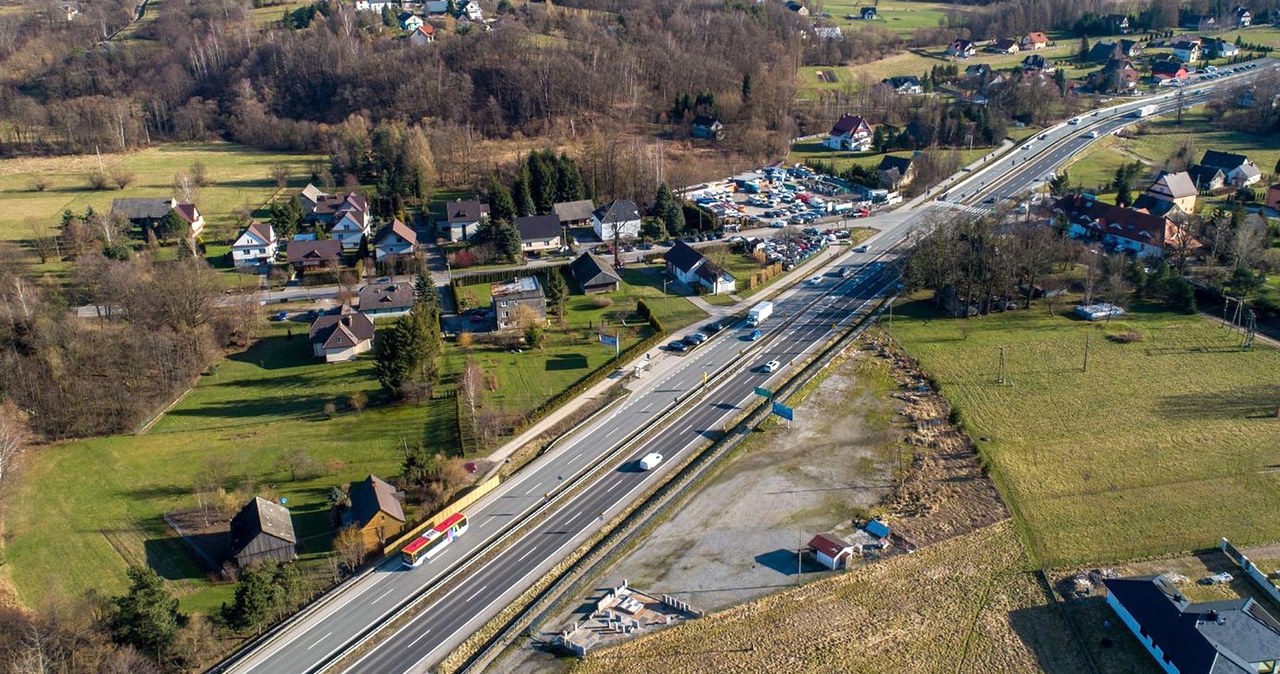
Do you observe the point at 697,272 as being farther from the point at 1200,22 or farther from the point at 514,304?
the point at 1200,22

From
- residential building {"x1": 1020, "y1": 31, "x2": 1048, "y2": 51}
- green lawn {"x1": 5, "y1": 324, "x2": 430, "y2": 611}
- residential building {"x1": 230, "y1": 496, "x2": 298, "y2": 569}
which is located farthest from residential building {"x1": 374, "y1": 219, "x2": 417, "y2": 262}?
residential building {"x1": 1020, "y1": 31, "x2": 1048, "y2": 51}

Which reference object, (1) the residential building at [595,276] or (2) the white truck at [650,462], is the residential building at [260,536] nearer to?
(2) the white truck at [650,462]

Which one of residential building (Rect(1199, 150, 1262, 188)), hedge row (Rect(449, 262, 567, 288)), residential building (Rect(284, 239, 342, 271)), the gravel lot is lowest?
the gravel lot

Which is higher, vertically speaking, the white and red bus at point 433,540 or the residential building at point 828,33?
the residential building at point 828,33

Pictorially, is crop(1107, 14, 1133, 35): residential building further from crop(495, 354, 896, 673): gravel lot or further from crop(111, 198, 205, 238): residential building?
crop(111, 198, 205, 238): residential building

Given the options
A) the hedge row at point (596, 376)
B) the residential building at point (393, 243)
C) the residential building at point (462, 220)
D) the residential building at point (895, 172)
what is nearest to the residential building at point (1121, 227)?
the residential building at point (895, 172)

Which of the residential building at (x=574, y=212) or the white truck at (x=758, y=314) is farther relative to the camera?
the residential building at (x=574, y=212)
